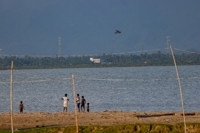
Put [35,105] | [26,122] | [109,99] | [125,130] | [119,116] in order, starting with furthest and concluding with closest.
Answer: [109,99], [35,105], [119,116], [26,122], [125,130]

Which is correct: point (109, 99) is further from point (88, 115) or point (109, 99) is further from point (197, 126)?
point (197, 126)

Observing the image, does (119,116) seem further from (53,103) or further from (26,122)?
(53,103)

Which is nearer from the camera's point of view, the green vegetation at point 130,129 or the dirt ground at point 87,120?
the green vegetation at point 130,129

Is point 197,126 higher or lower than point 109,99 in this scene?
lower

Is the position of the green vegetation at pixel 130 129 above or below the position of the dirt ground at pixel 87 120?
below

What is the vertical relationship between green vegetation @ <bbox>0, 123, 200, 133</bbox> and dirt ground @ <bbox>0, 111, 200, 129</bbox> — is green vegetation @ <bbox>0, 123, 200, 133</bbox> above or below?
below

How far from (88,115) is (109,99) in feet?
92.4

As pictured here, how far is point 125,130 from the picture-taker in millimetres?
24938

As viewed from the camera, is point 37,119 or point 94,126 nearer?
point 94,126

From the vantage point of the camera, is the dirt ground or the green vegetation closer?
the green vegetation

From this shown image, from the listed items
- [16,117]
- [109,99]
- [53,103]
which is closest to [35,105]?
[53,103]

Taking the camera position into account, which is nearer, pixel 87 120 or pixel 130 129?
pixel 130 129

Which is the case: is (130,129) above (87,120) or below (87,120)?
below

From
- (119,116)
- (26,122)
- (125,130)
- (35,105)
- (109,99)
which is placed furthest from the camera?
(109,99)
